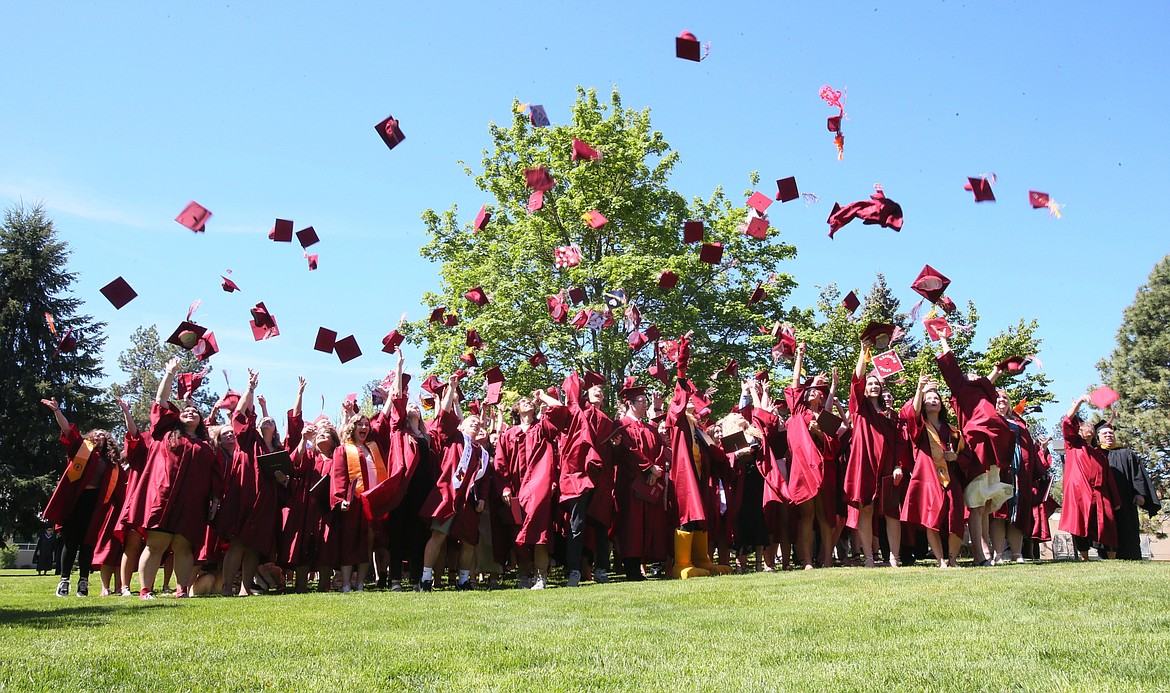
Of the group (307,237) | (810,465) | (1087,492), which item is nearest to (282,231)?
(307,237)

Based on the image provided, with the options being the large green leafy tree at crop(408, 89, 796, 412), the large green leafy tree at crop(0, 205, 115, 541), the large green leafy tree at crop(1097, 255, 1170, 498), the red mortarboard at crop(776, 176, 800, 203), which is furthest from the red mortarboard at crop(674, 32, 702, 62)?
the large green leafy tree at crop(1097, 255, 1170, 498)

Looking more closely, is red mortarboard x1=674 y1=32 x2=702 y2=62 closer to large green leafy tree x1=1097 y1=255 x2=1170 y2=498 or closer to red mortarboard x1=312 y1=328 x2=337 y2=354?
red mortarboard x1=312 y1=328 x2=337 y2=354

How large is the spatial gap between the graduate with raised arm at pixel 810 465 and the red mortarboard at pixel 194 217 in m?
6.95

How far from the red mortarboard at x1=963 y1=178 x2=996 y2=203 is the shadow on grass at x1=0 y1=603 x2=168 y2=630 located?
347 inches

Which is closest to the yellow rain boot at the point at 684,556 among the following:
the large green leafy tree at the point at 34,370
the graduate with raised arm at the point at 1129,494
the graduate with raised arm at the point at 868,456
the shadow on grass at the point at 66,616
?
the graduate with raised arm at the point at 868,456

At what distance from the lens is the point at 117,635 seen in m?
5.62

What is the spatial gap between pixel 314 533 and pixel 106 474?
2.54 metres

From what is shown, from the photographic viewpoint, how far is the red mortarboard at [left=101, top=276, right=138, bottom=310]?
1212cm

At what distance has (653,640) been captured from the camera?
5.14 meters

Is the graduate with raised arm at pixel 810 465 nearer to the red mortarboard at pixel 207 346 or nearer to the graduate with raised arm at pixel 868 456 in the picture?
the graduate with raised arm at pixel 868 456

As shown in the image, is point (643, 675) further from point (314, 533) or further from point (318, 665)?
point (314, 533)

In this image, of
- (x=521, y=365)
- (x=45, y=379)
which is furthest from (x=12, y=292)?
(x=521, y=365)

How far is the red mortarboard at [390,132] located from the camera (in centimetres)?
1216

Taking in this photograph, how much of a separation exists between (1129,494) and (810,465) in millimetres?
4320
